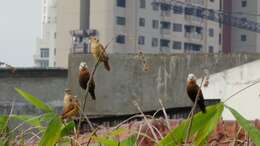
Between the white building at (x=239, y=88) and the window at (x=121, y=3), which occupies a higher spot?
the window at (x=121, y=3)

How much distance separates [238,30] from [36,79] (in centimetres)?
5492

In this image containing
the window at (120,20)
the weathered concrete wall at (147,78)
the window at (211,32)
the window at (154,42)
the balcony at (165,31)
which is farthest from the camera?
the window at (211,32)

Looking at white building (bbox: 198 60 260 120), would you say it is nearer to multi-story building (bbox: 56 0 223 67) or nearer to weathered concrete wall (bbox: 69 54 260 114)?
weathered concrete wall (bbox: 69 54 260 114)

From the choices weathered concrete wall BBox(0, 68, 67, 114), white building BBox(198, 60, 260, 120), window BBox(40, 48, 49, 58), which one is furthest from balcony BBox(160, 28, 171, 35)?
white building BBox(198, 60, 260, 120)

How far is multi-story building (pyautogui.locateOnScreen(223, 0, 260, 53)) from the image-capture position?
70625 millimetres

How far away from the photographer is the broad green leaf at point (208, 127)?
184 cm

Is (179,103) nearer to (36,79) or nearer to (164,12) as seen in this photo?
(36,79)

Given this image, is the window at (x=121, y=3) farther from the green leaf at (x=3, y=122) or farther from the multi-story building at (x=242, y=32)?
the green leaf at (x=3, y=122)

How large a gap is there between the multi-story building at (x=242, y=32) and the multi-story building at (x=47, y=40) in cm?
1570

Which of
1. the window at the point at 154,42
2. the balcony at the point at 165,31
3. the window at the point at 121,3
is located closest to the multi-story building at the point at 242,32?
the balcony at the point at 165,31

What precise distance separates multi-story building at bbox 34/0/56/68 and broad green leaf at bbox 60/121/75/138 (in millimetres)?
66973

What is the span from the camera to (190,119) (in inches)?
70.6

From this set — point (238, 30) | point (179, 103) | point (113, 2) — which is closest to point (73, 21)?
point (113, 2)

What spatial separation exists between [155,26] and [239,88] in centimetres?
5269
